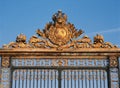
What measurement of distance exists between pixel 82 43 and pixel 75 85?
161 centimetres

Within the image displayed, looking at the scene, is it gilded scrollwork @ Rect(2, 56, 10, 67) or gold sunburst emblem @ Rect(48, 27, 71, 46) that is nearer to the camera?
gilded scrollwork @ Rect(2, 56, 10, 67)

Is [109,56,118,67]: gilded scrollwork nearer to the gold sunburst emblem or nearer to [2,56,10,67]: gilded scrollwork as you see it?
the gold sunburst emblem

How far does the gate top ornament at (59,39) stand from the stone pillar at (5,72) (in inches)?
20.8

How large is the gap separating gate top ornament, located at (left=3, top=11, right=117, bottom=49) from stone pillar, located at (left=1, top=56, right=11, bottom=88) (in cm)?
53

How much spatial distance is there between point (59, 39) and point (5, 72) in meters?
2.35

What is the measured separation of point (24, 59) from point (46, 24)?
155 cm

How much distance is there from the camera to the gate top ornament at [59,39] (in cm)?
1708

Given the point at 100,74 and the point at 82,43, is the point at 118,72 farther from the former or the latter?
the point at 82,43

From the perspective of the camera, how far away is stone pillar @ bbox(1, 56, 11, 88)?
1673 cm

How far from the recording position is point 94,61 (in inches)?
675

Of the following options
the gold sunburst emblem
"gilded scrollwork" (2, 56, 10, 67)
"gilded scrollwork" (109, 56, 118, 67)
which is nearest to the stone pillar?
"gilded scrollwork" (2, 56, 10, 67)

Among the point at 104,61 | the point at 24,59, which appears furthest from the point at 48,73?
the point at 104,61

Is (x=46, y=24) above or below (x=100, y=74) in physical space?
above

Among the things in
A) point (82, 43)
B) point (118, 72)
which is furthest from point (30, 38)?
point (118, 72)
